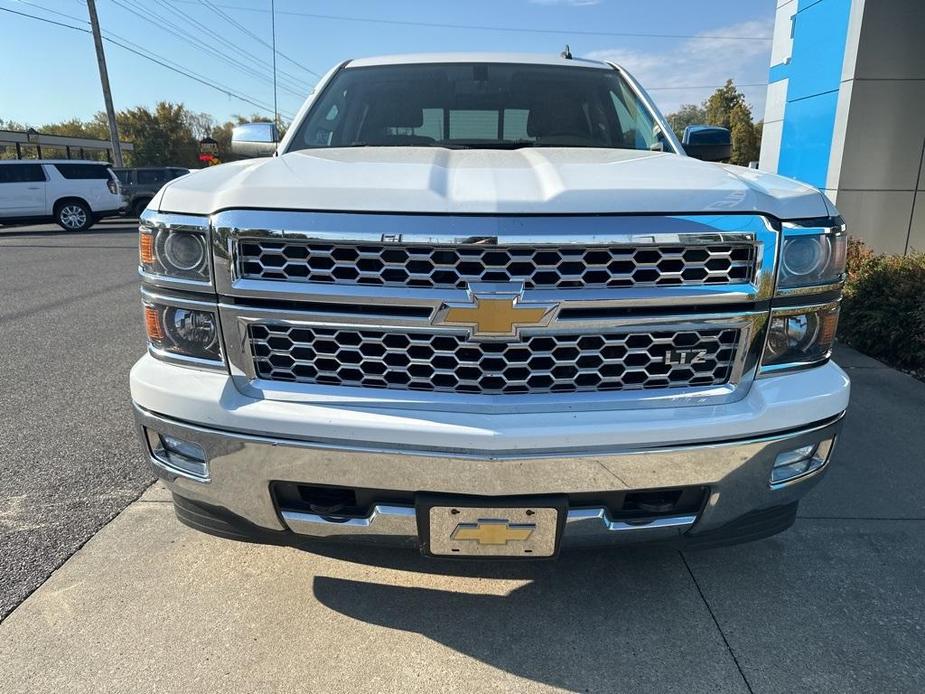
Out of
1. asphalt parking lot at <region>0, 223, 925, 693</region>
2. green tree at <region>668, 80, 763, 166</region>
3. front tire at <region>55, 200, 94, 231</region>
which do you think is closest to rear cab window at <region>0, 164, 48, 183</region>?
front tire at <region>55, 200, 94, 231</region>

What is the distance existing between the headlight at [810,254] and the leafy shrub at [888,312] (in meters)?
3.68

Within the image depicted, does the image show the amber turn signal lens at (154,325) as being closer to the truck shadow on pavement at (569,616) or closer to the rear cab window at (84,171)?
the truck shadow on pavement at (569,616)

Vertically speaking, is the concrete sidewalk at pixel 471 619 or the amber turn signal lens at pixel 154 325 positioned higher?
the amber turn signal lens at pixel 154 325

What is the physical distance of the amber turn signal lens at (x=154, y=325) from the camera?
195 centimetres

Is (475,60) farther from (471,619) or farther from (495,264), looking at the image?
(471,619)

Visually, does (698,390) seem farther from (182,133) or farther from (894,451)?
(182,133)

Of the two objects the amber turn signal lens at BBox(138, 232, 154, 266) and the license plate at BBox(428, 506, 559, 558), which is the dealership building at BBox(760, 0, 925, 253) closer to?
the license plate at BBox(428, 506, 559, 558)

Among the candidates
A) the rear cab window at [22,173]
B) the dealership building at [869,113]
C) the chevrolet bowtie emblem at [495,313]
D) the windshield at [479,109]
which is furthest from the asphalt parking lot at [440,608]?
the rear cab window at [22,173]

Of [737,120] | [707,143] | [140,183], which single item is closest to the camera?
[707,143]

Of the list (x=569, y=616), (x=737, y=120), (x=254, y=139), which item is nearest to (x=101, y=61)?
(x=254, y=139)

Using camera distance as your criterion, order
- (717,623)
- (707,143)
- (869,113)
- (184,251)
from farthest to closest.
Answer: (869,113), (707,143), (717,623), (184,251)

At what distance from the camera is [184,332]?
75.2 inches

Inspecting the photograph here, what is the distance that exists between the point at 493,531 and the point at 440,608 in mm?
665

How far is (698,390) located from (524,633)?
992 millimetres
